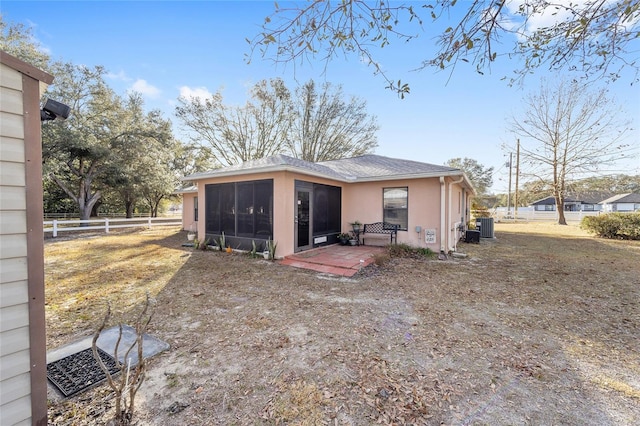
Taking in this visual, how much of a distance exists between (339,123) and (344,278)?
50.3ft

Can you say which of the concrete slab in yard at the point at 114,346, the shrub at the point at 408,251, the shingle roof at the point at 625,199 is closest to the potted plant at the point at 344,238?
the shrub at the point at 408,251

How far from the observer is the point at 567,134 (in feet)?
57.0

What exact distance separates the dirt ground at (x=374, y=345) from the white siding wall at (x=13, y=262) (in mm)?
509

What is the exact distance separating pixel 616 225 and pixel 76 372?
17.6 meters

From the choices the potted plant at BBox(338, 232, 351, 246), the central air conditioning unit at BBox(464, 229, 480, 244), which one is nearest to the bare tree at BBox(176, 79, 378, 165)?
the central air conditioning unit at BBox(464, 229, 480, 244)

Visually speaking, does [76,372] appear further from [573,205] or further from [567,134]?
[573,205]

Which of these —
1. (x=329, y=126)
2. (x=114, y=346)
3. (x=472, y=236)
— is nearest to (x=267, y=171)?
(x=114, y=346)

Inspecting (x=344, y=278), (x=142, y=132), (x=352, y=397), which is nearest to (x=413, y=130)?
(x=344, y=278)

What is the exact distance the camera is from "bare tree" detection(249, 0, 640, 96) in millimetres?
2389

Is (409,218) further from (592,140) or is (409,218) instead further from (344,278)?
(592,140)

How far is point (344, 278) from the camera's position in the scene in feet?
18.0

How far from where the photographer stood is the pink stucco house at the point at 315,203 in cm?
727

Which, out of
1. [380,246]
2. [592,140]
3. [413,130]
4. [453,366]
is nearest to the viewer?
[453,366]

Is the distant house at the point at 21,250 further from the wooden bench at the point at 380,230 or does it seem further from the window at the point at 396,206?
the window at the point at 396,206
